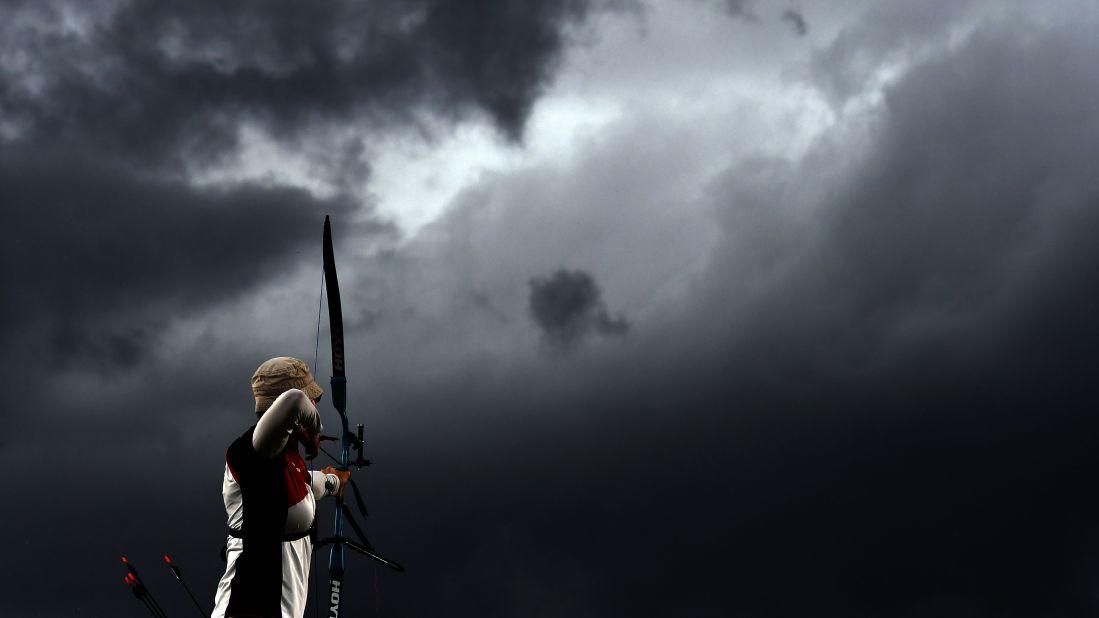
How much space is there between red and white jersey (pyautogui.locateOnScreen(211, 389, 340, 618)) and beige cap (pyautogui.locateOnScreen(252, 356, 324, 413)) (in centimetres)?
30

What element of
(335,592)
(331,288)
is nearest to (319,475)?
(335,592)

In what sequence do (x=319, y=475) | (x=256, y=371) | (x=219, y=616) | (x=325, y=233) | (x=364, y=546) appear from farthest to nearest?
(x=325, y=233)
(x=364, y=546)
(x=319, y=475)
(x=256, y=371)
(x=219, y=616)

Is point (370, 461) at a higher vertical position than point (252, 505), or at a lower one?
higher

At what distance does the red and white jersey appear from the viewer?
7246 mm

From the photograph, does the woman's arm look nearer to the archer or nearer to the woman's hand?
the archer

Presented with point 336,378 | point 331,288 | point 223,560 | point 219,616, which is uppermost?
point 331,288

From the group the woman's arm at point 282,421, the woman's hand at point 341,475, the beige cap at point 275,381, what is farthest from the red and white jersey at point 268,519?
the woman's hand at point 341,475

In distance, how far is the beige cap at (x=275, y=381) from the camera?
7.90m

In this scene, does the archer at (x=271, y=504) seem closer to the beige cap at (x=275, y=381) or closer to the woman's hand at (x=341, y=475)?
the beige cap at (x=275, y=381)

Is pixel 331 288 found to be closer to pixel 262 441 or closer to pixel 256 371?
pixel 256 371

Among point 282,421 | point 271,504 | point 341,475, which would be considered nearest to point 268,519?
point 271,504

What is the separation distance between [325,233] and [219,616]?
4.52m

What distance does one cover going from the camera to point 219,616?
7258 mm

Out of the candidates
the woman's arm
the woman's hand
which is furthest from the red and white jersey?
the woman's hand
